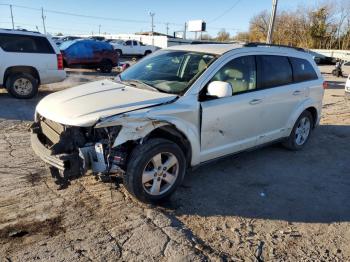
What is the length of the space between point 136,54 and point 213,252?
102ft

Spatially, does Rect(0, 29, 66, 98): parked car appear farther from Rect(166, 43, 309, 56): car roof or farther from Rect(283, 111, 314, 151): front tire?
Rect(283, 111, 314, 151): front tire

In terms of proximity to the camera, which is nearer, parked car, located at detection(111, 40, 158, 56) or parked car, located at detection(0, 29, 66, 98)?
parked car, located at detection(0, 29, 66, 98)

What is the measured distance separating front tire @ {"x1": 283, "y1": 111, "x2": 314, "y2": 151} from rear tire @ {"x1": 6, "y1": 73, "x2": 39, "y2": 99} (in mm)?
7467

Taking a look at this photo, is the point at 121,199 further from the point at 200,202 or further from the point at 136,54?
the point at 136,54

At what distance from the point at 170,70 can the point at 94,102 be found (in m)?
1.27

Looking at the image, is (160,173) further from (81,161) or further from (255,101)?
(255,101)

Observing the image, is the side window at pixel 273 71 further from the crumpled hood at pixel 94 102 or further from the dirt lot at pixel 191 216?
the crumpled hood at pixel 94 102

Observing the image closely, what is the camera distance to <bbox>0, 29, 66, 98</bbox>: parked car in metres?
10.2

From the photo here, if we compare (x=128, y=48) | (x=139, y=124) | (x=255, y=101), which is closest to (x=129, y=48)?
(x=128, y=48)

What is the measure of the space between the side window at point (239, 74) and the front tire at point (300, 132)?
162cm

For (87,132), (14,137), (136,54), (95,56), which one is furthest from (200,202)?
(136,54)

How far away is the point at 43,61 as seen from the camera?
1069 centimetres

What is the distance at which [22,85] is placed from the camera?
10.4 m

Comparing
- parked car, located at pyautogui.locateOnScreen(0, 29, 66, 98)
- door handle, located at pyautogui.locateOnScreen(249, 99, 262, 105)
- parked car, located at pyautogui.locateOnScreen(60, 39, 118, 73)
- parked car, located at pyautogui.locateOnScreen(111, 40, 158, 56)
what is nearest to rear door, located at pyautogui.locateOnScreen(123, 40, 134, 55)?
parked car, located at pyautogui.locateOnScreen(111, 40, 158, 56)
